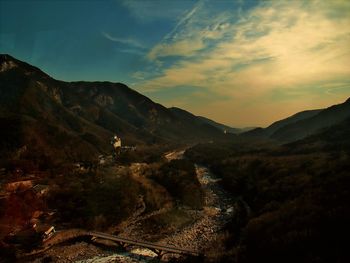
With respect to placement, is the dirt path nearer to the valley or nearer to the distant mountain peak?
the valley

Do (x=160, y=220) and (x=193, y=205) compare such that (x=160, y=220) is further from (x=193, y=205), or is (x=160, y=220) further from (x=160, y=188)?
(x=160, y=188)

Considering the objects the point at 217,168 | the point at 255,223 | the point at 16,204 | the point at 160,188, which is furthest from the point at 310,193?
the point at 217,168

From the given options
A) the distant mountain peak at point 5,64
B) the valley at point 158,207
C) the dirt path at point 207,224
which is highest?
the distant mountain peak at point 5,64

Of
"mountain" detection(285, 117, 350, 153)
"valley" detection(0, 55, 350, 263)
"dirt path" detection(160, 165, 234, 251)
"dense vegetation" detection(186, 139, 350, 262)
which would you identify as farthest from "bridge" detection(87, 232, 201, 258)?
"mountain" detection(285, 117, 350, 153)

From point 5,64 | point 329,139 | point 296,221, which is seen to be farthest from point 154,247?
point 5,64

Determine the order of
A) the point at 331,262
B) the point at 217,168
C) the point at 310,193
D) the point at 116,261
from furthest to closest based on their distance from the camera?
1. the point at 217,168
2. the point at 310,193
3. the point at 116,261
4. the point at 331,262

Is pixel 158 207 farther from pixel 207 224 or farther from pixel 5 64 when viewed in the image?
pixel 5 64

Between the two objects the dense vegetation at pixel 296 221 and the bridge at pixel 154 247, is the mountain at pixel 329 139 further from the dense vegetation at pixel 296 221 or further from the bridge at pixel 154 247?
the bridge at pixel 154 247

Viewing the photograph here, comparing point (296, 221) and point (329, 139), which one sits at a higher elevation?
point (329, 139)

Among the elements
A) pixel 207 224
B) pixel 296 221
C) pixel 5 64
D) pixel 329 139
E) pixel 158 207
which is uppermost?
pixel 5 64

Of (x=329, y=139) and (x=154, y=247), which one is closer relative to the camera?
(x=154, y=247)

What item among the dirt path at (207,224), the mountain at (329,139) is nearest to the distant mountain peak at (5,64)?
the mountain at (329,139)
